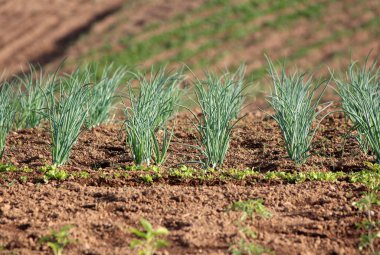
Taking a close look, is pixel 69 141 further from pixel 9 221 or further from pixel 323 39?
pixel 323 39

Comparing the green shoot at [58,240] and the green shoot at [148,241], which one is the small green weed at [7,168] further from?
the green shoot at [148,241]

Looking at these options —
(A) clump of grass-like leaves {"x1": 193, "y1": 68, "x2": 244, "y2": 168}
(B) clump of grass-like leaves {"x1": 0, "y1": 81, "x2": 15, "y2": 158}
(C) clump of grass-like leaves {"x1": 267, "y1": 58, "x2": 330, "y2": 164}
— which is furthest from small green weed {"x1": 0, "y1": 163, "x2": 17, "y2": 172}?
(C) clump of grass-like leaves {"x1": 267, "y1": 58, "x2": 330, "y2": 164}

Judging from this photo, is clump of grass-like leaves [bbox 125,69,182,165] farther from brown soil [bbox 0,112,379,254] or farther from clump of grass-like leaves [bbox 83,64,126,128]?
clump of grass-like leaves [bbox 83,64,126,128]

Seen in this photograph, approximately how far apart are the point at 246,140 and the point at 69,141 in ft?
5.27

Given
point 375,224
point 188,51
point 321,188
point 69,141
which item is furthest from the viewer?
point 188,51

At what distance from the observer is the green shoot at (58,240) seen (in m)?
3.44

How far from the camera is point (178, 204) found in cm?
419

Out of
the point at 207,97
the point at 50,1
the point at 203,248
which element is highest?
the point at 50,1

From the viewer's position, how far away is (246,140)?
5988 millimetres

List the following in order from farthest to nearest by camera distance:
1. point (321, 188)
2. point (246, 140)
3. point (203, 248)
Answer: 1. point (246, 140)
2. point (321, 188)
3. point (203, 248)

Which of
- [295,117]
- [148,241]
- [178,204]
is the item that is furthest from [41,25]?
[148,241]

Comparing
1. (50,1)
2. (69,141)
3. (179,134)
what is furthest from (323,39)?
(69,141)

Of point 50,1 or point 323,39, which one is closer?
point 323,39

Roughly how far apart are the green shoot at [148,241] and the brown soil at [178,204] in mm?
82
